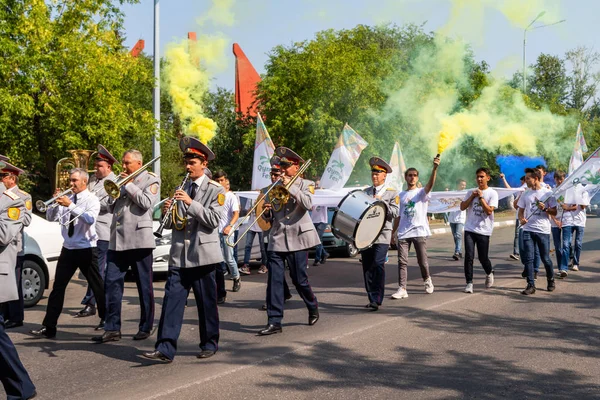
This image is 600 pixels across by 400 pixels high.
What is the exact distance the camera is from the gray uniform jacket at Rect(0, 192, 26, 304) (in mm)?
5324

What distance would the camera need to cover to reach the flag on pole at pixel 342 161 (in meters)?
18.4

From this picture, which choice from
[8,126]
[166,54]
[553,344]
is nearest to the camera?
[553,344]

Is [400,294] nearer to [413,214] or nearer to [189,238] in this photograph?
[413,214]

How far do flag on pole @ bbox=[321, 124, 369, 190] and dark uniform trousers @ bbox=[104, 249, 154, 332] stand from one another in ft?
36.4

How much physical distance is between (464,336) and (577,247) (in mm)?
6403

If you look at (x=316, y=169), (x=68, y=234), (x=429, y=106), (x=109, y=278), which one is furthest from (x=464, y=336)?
(x=316, y=169)

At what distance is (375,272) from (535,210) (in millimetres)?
2900

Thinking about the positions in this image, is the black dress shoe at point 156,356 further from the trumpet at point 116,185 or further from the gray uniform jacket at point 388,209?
the gray uniform jacket at point 388,209

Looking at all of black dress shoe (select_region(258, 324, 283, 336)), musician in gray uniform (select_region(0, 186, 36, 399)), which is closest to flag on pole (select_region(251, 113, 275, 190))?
black dress shoe (select_region(258, 324, 283, 336))

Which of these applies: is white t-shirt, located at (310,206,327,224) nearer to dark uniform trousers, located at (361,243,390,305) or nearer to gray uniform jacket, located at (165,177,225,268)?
dark uniform trousers, located at (361,243,390,305)

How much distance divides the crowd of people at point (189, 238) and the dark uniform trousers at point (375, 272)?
12 millimetres

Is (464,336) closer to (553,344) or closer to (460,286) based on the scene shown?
(553,344)

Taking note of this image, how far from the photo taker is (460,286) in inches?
439

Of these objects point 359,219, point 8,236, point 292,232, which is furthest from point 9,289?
point 359,219
